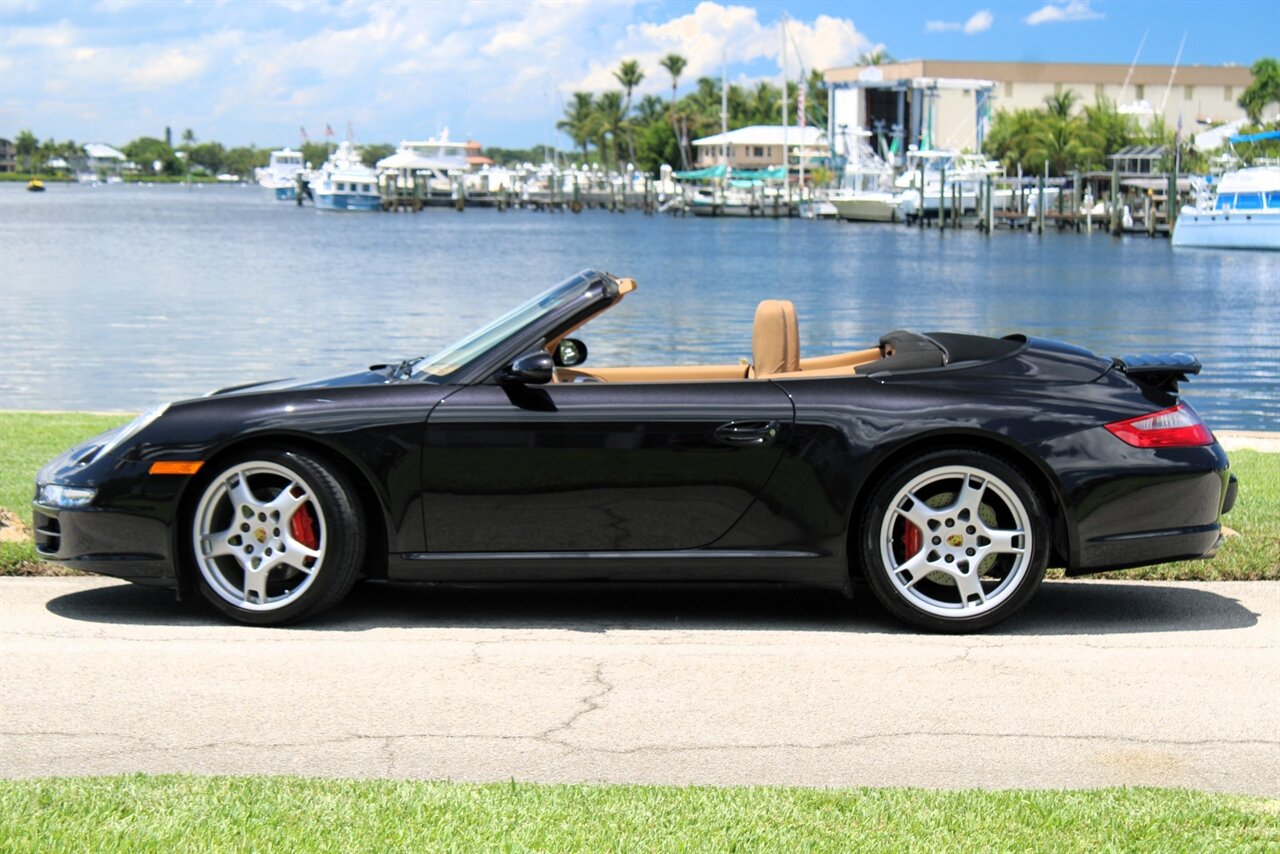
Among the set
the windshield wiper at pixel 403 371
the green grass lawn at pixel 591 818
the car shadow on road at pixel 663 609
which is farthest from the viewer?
the windshield wiper at pixel 403 371

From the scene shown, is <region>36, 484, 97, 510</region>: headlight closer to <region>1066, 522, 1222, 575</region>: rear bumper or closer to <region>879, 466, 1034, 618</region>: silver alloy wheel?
<region>879, 466, 1034, 618</region>: silver alloy wheel

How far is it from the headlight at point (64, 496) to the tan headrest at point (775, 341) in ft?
8.30

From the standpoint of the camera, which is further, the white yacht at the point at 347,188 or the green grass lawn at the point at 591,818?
the white yacht at the point at 347,188

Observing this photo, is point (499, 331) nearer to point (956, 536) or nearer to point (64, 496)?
point (64, 496)

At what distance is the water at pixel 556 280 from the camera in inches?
950

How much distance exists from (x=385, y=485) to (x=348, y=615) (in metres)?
0.67

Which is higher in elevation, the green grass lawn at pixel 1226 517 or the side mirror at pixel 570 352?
the side mirror at pixel 570 352

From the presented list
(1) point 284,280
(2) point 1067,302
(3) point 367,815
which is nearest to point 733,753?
(3) point 367,815

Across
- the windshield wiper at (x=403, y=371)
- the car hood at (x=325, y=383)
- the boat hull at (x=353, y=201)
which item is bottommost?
the car hood at (x=325, y=383)

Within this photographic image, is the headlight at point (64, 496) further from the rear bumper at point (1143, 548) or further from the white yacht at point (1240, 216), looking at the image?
the white yacht at point (1240, 216)

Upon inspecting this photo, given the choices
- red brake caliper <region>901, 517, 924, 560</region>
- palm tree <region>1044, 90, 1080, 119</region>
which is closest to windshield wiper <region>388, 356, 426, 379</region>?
red brake caliper <region>901, 517, 924, 560</region>

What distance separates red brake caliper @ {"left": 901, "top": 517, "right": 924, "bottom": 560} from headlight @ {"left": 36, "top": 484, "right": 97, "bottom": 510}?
9.71 feet

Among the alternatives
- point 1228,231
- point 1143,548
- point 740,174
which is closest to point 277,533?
point 1143,548

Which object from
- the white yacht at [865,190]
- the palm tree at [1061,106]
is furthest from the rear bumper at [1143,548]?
the palm tree at [1061,106]
